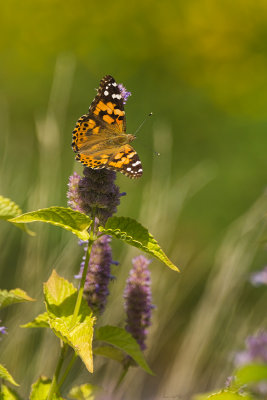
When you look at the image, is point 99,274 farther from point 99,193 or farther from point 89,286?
point 99,193

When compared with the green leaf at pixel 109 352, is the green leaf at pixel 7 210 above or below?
above

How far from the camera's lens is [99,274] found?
0.94 metres

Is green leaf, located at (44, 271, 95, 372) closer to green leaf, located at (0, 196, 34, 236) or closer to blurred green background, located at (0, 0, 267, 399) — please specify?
green leaf, located at (0, 196, 34, 236)

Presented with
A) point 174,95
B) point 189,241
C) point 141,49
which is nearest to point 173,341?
point 189,241

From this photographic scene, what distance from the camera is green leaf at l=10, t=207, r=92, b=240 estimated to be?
0.70 metres

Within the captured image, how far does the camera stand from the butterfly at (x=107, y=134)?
91 cm

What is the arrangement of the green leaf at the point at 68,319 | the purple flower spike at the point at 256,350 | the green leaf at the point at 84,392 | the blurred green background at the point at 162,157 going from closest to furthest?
1. the purple flower spike at the point at 256,350
2. the green leaf at the point at 68,319
3. the green leaf at the point at 84,392
4. the blurred green background at the point at 162,157

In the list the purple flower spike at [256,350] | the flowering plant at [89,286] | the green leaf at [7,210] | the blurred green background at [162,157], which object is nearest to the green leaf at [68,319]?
the flowering plant at [89,286]

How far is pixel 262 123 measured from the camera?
152 inches

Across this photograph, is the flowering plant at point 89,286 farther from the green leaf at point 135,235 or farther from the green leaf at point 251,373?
the green leaf at point 251,373

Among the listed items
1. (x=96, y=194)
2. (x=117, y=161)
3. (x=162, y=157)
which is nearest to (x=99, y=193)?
(x=96, y=194)

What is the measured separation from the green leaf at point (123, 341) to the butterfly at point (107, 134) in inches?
10.1

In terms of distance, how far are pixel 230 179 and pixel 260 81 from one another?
111cm

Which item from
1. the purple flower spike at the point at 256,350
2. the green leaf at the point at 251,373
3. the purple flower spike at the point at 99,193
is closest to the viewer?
the green leaf at the point at 251,373
